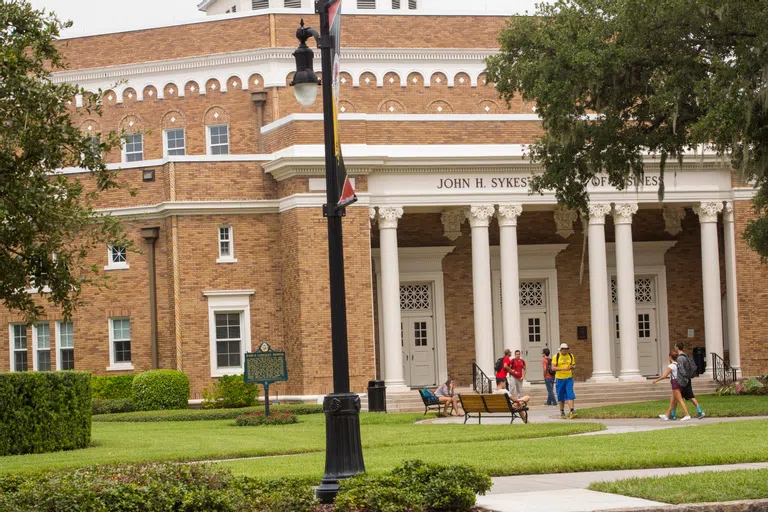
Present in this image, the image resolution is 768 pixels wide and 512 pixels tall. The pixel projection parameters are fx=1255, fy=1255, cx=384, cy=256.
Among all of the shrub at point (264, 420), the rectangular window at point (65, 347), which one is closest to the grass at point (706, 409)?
the shrub at point (264, 420)

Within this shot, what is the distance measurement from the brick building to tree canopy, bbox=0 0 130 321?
19083mm

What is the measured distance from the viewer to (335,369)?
13.5 meters

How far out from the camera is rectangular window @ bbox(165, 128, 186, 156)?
42.0 m

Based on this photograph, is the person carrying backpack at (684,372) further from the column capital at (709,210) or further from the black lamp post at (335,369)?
the black lamp post at (335,369)

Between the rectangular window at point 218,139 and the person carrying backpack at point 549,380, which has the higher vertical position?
the rectangular window at point 218,139

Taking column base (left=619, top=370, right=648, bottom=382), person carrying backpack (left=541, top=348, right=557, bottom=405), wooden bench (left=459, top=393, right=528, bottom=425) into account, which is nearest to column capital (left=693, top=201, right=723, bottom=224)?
column base (left=619, top=370, right=648, bottom=382)

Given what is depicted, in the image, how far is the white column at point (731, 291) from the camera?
3653 centimetres

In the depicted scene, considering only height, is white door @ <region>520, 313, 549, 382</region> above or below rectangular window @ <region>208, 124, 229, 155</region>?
below

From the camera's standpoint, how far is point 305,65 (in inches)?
565

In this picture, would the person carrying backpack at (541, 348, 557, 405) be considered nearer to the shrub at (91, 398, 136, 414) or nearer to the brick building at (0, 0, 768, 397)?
the brick building at (0, 0, 768, 397)

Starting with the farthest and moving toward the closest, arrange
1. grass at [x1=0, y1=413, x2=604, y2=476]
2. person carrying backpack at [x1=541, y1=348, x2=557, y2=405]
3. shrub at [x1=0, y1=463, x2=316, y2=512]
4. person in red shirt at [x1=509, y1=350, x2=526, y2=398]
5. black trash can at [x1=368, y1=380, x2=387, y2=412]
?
person carrying backpack at [x1=541, y1=348, x2=557, y2=405] < black trash can at [x1=368, y1=380, x2=387, y2=412] < person in red shirt at [x1=509, y1=350, x2=526, y2=398] < grass at [x1=0, y1=413, x2=604, y2=476] < shrub at [x1=0, y1=463, x2=316, y2=512]

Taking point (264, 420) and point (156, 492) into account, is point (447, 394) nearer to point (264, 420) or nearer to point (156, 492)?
point (264, 420)

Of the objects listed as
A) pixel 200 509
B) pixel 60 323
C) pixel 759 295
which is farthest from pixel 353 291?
pixel 200 509

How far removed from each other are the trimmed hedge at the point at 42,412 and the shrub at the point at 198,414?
26.5 ft
